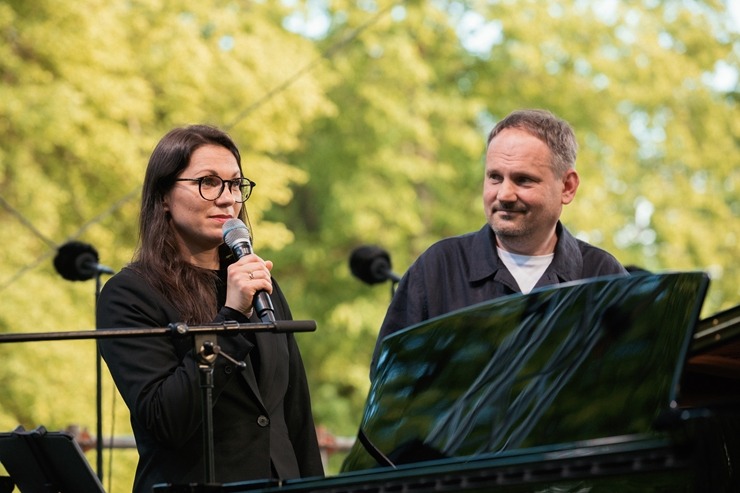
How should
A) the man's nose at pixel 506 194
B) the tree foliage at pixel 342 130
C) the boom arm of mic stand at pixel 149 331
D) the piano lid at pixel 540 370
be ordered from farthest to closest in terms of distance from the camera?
the tree foliage at pixel 342 130 < the man's nose at pixel 506 194 < the boom arm of mic stand at pixel 149 331 < the piano lid at pixel 540 370

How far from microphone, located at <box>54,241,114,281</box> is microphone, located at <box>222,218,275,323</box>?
2941mm

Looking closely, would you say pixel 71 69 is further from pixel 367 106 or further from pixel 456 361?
pixel 456 361

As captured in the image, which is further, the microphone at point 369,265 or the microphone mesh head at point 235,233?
the microphone at point 369,265

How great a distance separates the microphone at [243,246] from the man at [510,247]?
87cm

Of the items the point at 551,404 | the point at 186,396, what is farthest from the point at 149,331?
the point at 551,404

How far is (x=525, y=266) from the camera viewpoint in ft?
14.5

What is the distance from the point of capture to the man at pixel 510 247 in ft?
14.2

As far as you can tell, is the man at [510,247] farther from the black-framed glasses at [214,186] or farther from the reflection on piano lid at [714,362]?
the black-framed glasses at [214,186]

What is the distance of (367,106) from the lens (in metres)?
17.2

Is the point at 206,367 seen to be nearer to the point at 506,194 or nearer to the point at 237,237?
the point at 237,237

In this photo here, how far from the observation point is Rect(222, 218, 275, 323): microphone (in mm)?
3396

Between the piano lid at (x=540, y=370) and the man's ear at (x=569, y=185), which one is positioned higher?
the man's ear at (x=569, y=185)

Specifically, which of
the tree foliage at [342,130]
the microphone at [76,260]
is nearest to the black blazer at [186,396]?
the microphone at [76,260]

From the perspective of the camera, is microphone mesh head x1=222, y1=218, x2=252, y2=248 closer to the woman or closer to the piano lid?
the woman
